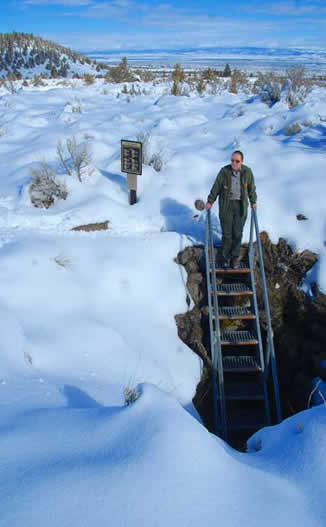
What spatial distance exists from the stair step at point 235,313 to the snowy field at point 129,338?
64 cm

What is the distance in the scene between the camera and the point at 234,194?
5133mm

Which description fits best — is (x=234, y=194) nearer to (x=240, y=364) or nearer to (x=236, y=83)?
(x=240, y=364)

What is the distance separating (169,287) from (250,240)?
1.45 metres

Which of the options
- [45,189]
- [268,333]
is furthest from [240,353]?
[45,189]

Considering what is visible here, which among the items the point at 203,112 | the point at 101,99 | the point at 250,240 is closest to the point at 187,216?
the point at 250,240

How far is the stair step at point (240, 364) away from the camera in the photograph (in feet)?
16.9

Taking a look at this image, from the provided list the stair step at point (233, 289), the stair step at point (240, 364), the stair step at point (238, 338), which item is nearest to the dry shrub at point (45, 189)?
the stair step at point (233, 289)

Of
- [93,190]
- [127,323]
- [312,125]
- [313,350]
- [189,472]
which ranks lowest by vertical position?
[313,350]

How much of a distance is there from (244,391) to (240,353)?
0.84 m

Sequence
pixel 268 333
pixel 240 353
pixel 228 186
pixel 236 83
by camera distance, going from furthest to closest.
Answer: pixel 236 83
pixel 240 353
pixel 228 186
pixel 268 333

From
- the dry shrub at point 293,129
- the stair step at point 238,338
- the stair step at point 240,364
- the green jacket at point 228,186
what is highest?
the dry shrub at point 293,129

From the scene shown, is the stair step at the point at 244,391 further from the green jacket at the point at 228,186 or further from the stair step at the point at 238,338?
the green jacket at the point at 228,186

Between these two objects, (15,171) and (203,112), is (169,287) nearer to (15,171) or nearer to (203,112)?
(15,171)

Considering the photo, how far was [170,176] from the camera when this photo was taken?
301 inches
